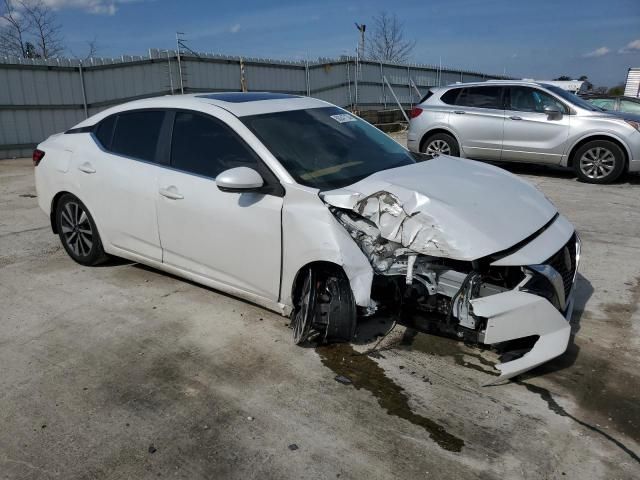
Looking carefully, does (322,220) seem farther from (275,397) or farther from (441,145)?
(441,145)

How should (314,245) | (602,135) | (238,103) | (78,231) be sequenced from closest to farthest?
(314,245), (238,103), (78,231), (602,135)

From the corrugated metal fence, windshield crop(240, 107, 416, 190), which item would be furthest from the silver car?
the corrugated metal fence

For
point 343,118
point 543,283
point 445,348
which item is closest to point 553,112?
point 343,118

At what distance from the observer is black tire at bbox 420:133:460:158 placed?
10.3 meters

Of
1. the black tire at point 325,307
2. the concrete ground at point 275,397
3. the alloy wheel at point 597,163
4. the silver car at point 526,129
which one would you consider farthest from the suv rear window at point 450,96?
the black tire at point 325,307

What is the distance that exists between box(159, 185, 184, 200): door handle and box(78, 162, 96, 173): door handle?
971mm

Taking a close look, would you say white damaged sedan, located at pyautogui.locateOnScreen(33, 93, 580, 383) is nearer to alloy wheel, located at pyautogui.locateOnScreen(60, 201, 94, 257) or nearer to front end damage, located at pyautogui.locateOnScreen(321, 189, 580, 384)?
front end damage, located at pyautogui.locateOnScreen(321, 189, 580, 384)

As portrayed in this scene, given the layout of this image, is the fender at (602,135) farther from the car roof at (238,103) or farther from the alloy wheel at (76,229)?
the alloy wheel at (76,229)

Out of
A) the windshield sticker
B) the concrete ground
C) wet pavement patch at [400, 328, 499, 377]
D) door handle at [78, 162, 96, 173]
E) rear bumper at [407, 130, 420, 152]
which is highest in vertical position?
the windshield sticker

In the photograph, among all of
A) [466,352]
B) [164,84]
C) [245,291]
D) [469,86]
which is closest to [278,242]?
[245,291]

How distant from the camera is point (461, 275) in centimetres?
323

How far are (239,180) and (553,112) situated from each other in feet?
24.5

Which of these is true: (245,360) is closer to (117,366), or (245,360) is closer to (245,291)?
(245,291)

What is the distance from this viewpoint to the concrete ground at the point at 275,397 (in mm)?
2611
